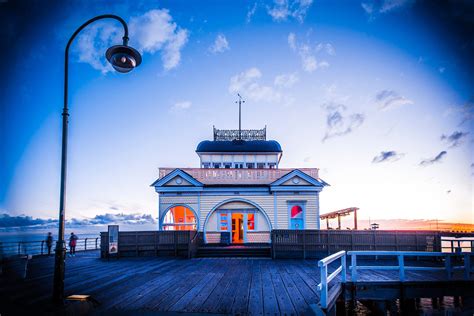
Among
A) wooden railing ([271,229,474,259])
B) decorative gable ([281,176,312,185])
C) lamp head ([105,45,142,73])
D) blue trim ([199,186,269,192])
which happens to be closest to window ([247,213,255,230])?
blue trim ([199,186,269,192])

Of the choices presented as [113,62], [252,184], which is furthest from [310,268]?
[113,62]

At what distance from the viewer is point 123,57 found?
6.04 m

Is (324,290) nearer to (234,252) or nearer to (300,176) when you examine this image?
(234,252)

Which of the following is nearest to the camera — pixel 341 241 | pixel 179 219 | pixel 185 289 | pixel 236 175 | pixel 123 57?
pixel 123 57

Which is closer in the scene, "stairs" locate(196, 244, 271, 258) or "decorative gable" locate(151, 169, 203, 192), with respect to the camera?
"stairs" locate(196, 244, 271, 258)

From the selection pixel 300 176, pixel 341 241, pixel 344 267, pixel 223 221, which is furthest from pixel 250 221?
pixel 344 267

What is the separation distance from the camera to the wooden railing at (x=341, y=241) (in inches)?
588

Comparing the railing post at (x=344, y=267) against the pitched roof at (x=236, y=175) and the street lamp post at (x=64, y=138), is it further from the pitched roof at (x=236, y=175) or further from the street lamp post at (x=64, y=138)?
the pitched roof at (x=236, y=175)

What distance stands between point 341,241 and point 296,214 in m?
4.43

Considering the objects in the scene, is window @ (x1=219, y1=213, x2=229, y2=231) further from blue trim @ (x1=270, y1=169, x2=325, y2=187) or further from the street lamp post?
the street lamp post

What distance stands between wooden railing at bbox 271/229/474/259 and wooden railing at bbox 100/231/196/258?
210 inches

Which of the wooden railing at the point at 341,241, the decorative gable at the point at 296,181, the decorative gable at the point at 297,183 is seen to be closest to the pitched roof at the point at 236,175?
the decorative gable at the point at 297,183

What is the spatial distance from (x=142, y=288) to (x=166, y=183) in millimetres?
11427

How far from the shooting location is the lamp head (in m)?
5.93
